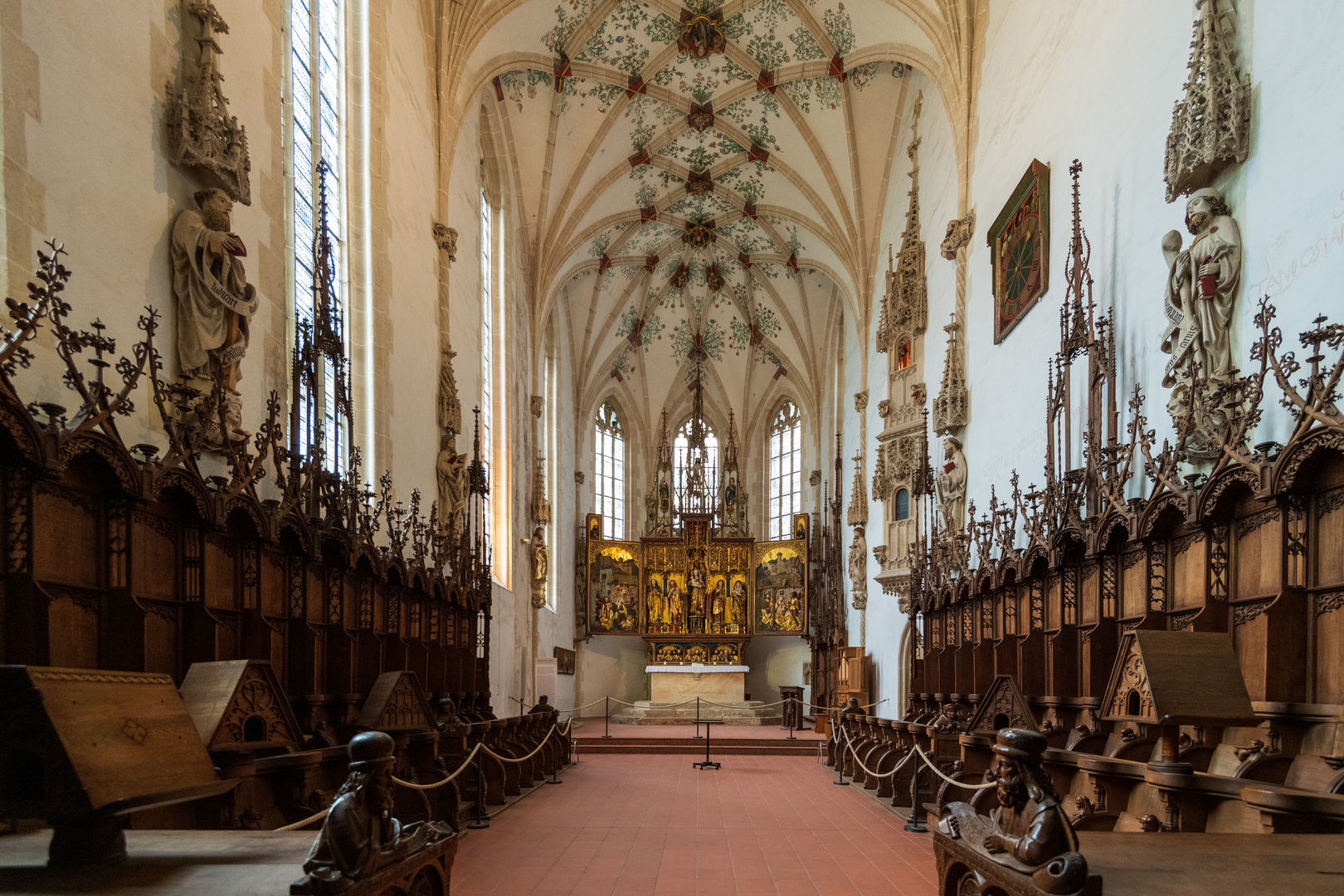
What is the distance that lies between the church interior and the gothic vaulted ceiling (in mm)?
135

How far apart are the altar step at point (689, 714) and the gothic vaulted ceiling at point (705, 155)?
9521mm

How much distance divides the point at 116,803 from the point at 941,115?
17.1 meters

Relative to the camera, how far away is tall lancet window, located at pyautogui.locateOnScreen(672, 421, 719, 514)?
101ft

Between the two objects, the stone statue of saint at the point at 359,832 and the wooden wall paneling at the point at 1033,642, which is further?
the wooden wall paneling at the point at 1033,642

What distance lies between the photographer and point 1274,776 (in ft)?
17.5

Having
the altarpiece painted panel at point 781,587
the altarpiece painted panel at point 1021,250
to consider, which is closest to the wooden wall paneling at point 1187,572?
the altarpiece painted panel at point 1021,250

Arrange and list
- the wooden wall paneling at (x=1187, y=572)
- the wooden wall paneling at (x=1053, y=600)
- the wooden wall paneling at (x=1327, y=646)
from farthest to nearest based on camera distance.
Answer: the wooden wall paneling at (x=1053, y=600)
the wooden wall paneling at (x=1187, y=572)
the wooden wall paneling at (x=1327, y=646)

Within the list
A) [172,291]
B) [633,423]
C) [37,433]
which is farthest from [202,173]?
[633,423]

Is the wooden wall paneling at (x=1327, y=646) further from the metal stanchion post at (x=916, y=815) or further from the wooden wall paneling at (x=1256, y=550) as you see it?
the metal stanchion post at (x=916, y=815)

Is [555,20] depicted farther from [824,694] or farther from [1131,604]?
[824,694]

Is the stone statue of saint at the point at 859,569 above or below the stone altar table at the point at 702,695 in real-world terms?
above

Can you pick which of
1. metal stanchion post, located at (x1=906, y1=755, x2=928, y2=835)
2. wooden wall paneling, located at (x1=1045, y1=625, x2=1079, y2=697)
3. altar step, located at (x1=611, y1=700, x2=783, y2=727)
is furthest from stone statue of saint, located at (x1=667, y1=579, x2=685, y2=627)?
wooden wall paneling, located at (x1=1045, y1=625, x2=1079, y2=697)

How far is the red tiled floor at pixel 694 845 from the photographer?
6609 millimetres

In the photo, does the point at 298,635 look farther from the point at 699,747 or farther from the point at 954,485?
the point at 699,747
